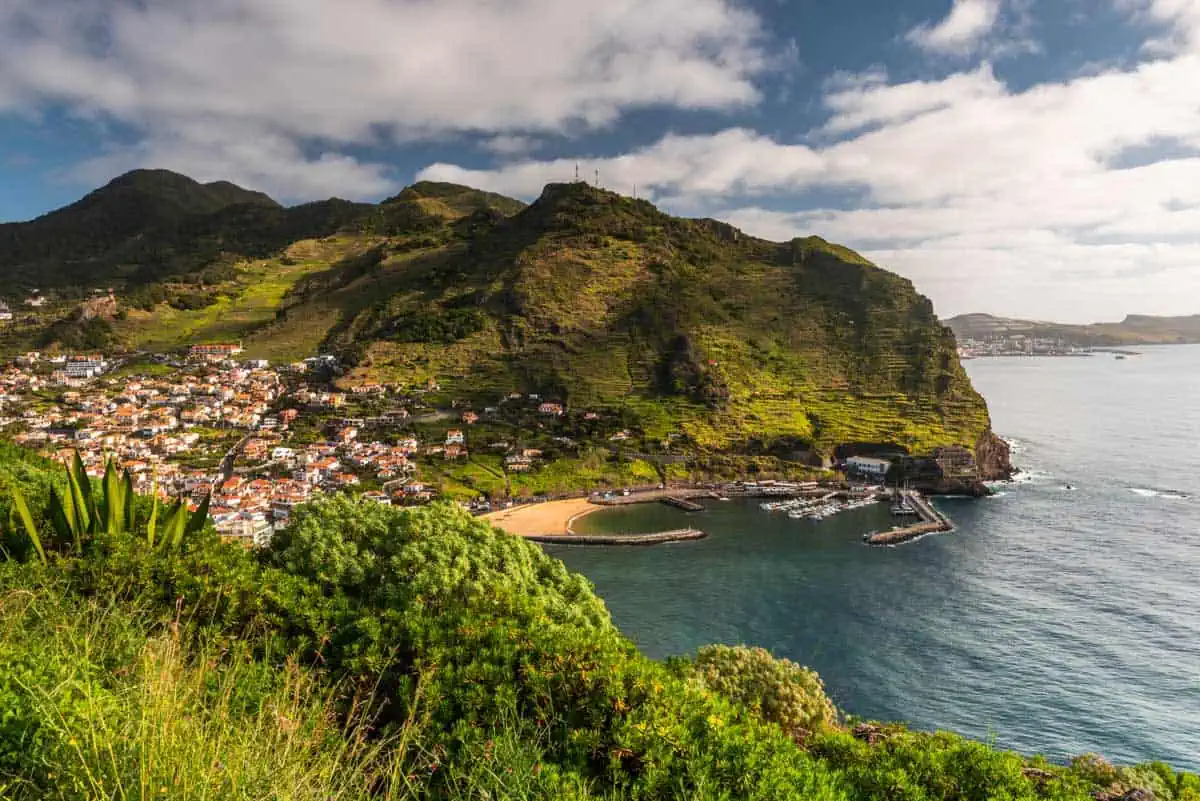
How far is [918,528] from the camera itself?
63.2 metres

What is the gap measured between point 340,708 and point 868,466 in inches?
3455

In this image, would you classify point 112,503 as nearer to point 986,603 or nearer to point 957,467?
point 986,603

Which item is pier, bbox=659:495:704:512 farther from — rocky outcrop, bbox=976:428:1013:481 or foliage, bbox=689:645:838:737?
foliage, bbox=689:645:838:737

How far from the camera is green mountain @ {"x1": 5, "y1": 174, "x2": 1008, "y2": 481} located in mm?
98250

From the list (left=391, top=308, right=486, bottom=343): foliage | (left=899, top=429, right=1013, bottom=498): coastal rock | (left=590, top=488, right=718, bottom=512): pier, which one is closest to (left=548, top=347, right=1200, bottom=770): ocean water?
(left=590, top=488, right=718, bottom=512): pier

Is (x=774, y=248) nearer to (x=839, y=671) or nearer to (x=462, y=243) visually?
(x=462, y=243)

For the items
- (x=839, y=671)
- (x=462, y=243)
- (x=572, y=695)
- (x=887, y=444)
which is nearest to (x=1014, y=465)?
(x=887, y=444)

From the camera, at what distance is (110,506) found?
1085 cm

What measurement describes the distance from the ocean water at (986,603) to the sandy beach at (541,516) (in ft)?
9.66

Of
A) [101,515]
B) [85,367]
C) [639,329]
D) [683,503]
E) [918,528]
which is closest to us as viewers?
[101,515]

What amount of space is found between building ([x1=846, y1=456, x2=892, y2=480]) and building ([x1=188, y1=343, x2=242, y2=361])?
120255mm

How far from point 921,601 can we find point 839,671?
14.2m

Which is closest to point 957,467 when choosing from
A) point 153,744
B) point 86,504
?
point 86,504

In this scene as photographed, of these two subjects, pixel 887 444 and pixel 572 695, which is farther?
pixel 887 444
